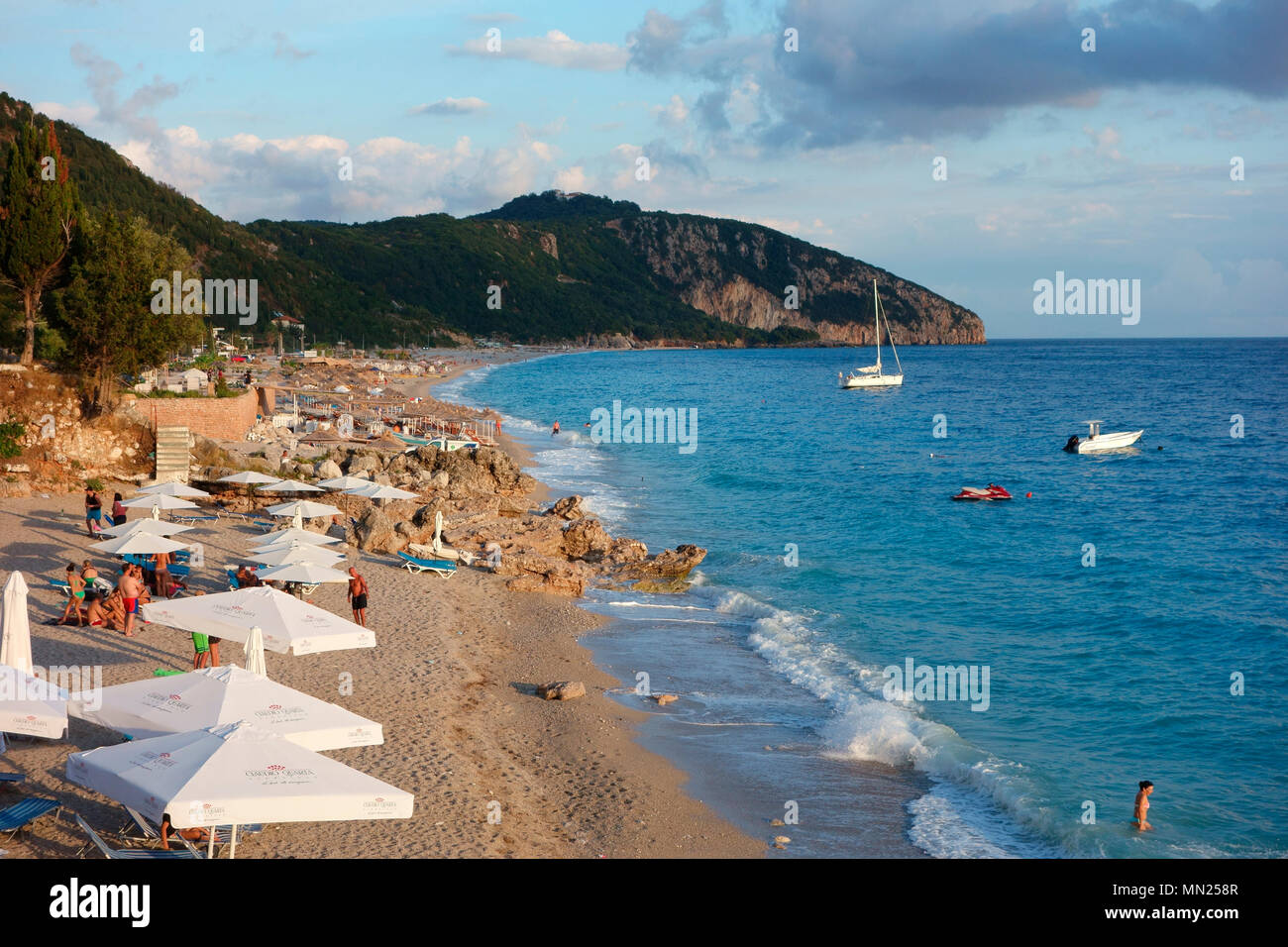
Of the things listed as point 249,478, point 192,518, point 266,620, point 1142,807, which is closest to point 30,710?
point 266,620

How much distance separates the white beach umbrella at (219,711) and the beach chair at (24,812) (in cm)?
78

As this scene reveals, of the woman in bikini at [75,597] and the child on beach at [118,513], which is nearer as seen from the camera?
the woman in bikini at [75,597]

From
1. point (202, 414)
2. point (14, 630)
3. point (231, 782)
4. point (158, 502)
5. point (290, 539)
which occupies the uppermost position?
point (202, 414)

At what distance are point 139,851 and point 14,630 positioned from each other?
407 centimetres

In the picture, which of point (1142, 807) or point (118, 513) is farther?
point (118, 513)

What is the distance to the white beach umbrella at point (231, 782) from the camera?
7355mm

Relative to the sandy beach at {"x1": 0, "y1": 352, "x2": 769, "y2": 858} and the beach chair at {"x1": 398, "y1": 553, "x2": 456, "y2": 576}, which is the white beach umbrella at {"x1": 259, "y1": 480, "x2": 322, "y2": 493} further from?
the beach chair at {"x1": 398, "y1": 553, "x2": 456, "y2": 576}

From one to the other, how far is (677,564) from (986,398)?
73.8 meters

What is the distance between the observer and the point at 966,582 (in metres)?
23.8

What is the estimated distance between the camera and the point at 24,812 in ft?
27.6

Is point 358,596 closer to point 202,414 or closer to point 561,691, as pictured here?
point 561,691

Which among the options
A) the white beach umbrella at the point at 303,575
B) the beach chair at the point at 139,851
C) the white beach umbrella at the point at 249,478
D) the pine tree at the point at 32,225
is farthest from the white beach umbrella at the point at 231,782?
the pine tree at the point at 32,225

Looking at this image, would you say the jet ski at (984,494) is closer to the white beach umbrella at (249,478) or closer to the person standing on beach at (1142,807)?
the white beach umbrella at (249,478)
